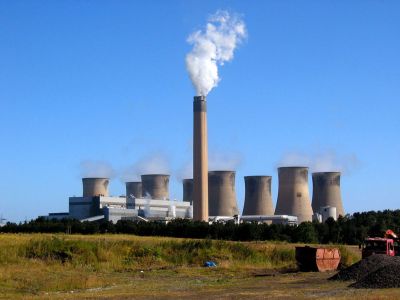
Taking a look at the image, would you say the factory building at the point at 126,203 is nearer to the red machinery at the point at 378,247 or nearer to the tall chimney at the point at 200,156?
the tall chimney at the point at 200,156

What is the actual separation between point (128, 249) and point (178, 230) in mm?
26925

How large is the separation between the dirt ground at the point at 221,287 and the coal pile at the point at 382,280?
0.53 metres

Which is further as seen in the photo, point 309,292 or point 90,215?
point 90,215

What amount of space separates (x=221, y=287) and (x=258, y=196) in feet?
170

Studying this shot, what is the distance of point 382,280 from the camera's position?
16.1 meters

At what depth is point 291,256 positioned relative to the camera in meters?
27.9

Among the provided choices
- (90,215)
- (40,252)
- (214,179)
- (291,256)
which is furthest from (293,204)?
(40,252)

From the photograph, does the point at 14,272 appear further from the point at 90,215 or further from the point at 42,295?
the point at 90,215

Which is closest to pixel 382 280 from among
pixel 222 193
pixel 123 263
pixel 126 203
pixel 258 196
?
pixel 123 263

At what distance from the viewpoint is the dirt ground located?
14680mm

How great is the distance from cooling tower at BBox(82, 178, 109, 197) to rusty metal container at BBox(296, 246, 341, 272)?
188 ft

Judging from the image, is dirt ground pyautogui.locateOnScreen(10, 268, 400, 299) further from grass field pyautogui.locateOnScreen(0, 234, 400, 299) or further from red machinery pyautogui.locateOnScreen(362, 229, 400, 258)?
red machinery pyautogui.locateOnScreen(362, 229, 400, 258)

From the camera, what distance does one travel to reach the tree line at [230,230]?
5006cm

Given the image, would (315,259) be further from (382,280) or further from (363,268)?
(382,280)
